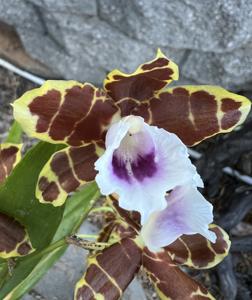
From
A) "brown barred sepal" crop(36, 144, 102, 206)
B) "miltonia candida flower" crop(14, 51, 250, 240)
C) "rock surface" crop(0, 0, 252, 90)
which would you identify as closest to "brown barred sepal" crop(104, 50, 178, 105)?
"miltonia candida flower" crop(14, 51, 250, 240)

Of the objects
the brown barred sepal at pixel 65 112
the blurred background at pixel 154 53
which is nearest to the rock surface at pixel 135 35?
the blurred background at pixel 154 53

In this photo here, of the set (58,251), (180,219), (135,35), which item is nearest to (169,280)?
(180,219)

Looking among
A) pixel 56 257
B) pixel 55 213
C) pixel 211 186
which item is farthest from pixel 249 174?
pixel 55 213

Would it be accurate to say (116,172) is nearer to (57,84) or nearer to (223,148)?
(57,84)

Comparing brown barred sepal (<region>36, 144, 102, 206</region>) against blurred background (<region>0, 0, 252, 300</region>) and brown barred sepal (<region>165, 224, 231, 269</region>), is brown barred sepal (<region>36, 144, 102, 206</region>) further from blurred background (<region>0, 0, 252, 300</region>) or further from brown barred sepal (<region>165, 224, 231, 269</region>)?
blurred background (<region>0, 0, 252, 300</region>)

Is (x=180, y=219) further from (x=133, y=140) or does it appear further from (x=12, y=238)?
(x=12, y=238)
